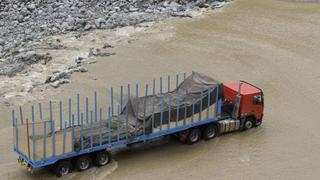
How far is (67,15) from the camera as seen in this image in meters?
36.1

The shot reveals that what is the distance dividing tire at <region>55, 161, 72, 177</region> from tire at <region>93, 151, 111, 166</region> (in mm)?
880

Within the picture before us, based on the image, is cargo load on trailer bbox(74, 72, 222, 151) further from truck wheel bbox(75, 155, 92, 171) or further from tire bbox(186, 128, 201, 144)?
tire bbox(186, 128, 201, 144)

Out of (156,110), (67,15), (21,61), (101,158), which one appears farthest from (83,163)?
(67,15)

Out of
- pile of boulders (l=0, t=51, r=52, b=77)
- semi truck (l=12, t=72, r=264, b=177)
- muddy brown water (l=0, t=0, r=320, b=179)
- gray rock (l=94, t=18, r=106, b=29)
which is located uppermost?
semi truck (l=12, t=72, r=264, b=177)

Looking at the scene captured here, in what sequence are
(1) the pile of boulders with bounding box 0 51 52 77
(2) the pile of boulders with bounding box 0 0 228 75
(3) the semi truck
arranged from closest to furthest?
(3) the semi truck, (1) the pile of boulders with bounding box 0 51 52 77, (2) the pile of boulders with bounding box 0 0 228 75

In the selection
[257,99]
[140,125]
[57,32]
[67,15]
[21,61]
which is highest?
[257,99]

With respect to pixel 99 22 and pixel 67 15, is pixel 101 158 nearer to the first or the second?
pixel 99 22

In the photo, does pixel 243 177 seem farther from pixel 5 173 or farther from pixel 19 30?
pixel 19 30

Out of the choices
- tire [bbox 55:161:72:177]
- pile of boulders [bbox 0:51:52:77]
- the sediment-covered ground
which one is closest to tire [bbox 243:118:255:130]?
tire [bbox 55:161:72:177]

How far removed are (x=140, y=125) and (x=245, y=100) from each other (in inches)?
171

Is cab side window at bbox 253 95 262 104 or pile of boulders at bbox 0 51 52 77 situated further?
pile of boulders at bbox 0 51 52 77

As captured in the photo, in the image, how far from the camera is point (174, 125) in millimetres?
19109

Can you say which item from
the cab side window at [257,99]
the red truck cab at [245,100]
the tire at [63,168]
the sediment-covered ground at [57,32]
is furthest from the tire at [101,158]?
the sediment-covered ground at [57,32]

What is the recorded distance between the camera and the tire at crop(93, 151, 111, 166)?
17983mm
